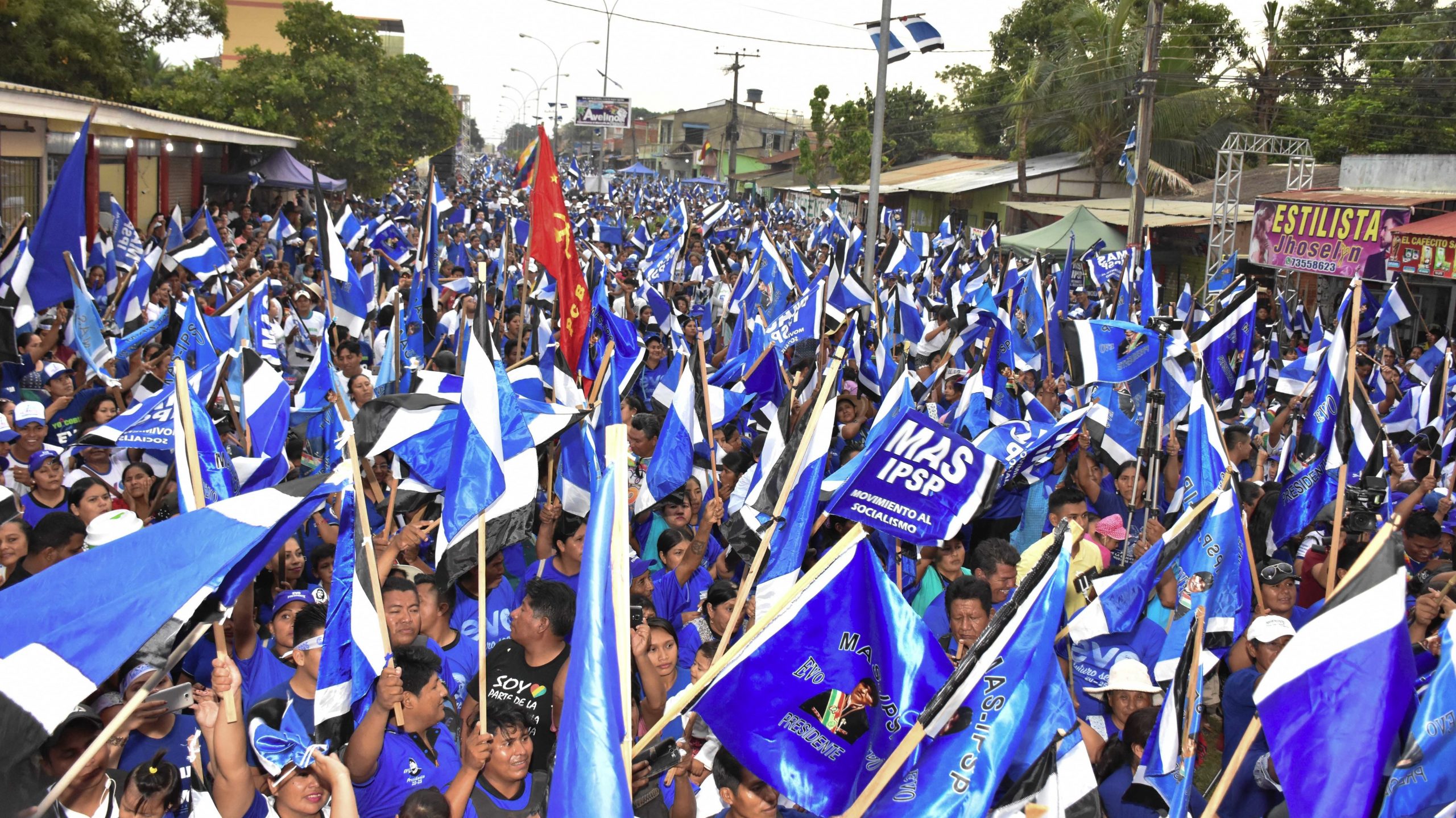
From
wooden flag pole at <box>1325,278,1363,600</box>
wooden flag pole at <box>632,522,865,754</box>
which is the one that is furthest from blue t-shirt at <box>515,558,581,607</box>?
wooden flag pole at <box>1325,278,1363,600</box>

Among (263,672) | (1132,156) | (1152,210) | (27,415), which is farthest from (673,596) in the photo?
(1152,210)

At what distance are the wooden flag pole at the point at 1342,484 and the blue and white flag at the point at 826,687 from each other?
1793 millimetres

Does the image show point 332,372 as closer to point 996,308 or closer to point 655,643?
point 655,643

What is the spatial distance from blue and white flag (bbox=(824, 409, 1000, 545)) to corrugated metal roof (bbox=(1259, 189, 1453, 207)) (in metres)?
14.5

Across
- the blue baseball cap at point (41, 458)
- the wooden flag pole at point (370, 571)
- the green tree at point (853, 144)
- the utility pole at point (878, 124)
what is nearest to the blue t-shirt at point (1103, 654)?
the wooden flag pole at point (370, 571)

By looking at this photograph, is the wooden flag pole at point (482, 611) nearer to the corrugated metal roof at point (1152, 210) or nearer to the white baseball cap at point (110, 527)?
the white baseball cap at point (110, 527)

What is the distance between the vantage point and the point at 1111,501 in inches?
323

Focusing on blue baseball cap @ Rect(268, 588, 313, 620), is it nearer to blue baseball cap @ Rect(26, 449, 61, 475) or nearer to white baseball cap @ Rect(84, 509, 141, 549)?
white baseball cap @ Rect(84, 509, 141, 549)

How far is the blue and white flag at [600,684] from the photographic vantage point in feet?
11.1

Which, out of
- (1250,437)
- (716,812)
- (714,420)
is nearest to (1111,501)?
(1250,437)

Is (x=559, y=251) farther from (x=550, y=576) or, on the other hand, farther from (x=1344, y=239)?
(x=1344, y=239)

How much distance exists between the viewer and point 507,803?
412 cm

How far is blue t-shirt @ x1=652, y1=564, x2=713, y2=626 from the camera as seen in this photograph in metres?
5.98

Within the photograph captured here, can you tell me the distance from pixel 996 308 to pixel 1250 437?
3.42m
